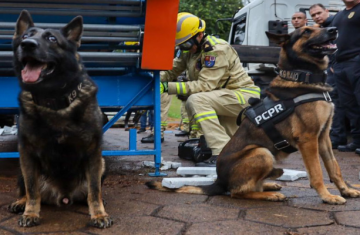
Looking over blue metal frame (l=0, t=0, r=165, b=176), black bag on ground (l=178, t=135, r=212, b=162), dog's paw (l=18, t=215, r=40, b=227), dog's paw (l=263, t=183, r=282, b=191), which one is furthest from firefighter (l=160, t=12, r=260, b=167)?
dog's paw (l=18, t=215, r=40, b=227)

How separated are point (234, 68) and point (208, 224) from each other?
9.74 feet

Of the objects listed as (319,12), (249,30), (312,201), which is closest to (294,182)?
(312,201)

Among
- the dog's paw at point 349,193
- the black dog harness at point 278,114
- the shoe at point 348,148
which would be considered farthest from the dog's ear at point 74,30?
the shoe at point 348,148

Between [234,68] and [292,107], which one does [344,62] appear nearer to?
[234,68]

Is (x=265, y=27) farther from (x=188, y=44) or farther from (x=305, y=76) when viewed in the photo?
(x=305, y=76)

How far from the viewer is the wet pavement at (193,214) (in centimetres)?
264

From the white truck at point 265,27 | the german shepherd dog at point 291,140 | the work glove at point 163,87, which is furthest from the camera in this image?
the white truck at point 265,27

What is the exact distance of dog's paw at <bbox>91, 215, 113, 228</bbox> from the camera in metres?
2.69

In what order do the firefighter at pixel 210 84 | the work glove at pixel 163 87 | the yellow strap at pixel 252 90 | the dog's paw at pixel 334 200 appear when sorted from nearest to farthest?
the dog's paw at pixel 334 200, the firefighter at pixel 210 84, the work glove at pixel 163 87, the yellow strap at pixel 252 90

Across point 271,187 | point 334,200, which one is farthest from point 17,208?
point 334,200

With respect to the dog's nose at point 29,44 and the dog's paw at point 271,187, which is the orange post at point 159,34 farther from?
the dog's nose at point 29,44

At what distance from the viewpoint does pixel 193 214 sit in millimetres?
2977

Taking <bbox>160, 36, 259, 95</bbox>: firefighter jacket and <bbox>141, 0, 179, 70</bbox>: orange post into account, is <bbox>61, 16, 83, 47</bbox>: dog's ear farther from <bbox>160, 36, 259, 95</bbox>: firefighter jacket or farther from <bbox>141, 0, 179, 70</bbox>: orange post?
<bbox>160, 36, 259, 95</bbox>: firefighter jacket

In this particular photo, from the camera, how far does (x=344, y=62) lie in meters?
6.26
